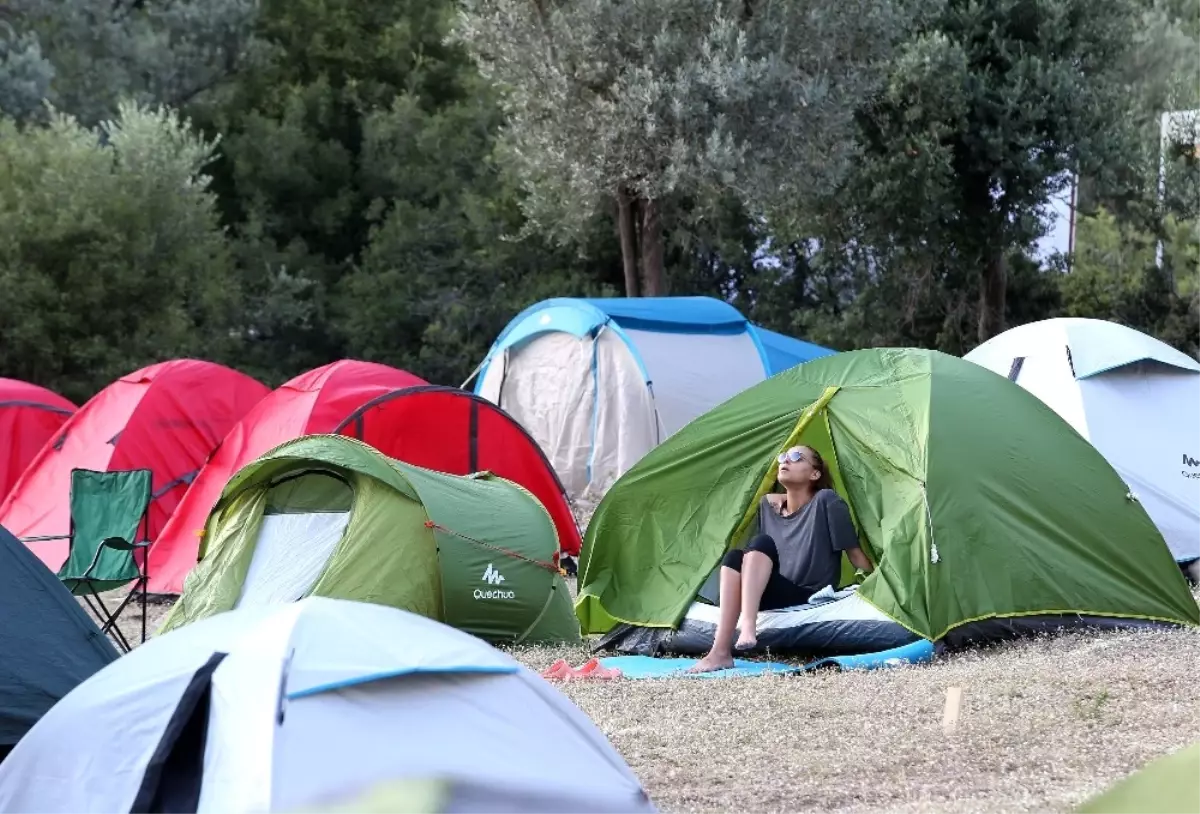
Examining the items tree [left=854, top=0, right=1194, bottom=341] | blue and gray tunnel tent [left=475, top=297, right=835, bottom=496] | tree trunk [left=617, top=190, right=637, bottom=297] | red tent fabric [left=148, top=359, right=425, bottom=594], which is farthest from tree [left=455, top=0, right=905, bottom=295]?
red tent fabric [left=148, top=359, right=425, bottom=594]

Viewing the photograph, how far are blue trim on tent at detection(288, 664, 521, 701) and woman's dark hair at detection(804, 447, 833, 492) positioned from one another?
3.64 meters

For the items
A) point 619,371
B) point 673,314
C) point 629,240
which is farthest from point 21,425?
point 629,240

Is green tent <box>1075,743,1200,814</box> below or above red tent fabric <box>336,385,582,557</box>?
above

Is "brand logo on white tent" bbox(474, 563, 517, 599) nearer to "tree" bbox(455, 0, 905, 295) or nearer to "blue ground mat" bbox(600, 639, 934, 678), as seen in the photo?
"blue ground mat" bbox(600, 639, 934, 678)

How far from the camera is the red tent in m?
12.9

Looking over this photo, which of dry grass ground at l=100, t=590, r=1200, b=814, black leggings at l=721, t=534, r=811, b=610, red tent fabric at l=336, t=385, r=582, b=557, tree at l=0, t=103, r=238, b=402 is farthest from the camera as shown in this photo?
tree at l=0, t=103, r=238, b=402

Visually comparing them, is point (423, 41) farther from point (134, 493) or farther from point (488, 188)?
point (134, 493)

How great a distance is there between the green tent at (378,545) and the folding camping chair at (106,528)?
1.22ft

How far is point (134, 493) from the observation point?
8.30 metres

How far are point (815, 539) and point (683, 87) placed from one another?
29.7ft

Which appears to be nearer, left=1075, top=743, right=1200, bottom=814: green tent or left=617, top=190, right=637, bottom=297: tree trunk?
left=1075, top=743, right=1200, bottom=814: green tent

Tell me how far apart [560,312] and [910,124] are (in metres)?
5.47

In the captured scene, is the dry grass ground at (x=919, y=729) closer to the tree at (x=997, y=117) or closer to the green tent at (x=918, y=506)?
the green tent at (x=918, y=506)

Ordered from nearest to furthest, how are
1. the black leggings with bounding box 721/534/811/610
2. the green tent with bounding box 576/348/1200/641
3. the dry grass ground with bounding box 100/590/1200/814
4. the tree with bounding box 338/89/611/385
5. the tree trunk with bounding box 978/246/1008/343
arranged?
the dry grass ground with bounding box 100/590/1200/814 → the green tent with bounding box 576/348/1200/641 → the black leggings with bounding box 721/534/811/610 → the tree trunk with bounding box 978/246/1008/343 → the tree with bounding box 338/89/611/385
